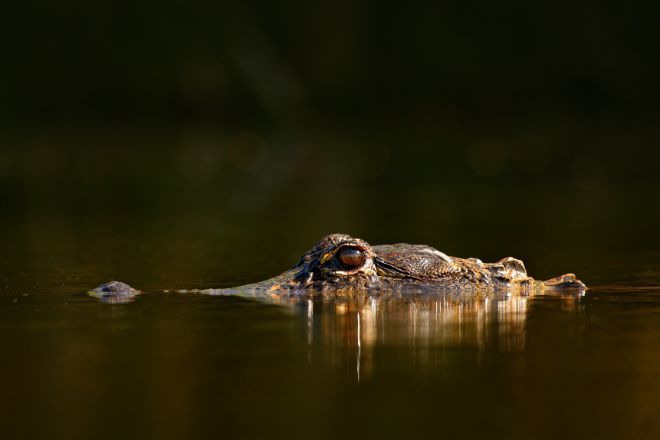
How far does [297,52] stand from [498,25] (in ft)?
19.8

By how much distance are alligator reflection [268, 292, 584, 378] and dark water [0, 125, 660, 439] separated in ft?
0.06

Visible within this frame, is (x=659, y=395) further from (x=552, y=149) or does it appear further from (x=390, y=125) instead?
(x=390, y=125)

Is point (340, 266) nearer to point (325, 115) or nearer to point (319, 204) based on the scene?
point (319, 204)

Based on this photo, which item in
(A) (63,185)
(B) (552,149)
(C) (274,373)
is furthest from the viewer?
(B) (552,149)

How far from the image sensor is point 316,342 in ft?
23.4

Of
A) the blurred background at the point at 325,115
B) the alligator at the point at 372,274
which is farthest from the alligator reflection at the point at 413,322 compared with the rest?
the blurred background at the point at 325,115

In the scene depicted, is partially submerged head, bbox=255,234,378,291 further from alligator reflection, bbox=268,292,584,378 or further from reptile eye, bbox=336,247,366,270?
alligator reflection, bbox=268,292,584,378

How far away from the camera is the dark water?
544cm

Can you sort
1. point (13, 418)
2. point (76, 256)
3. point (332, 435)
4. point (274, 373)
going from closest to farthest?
point (332, 435) → point (13, 418) → point (274, 373) → point (76, 256)

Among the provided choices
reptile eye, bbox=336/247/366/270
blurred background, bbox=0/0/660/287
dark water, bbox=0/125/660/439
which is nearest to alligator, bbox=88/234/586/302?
reptile eye, bbox=336/247/366/270

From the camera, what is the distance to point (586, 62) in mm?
39750

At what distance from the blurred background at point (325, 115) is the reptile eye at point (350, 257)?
21.8 feet

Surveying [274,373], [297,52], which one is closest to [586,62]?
[297,52]

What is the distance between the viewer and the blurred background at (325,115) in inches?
739
